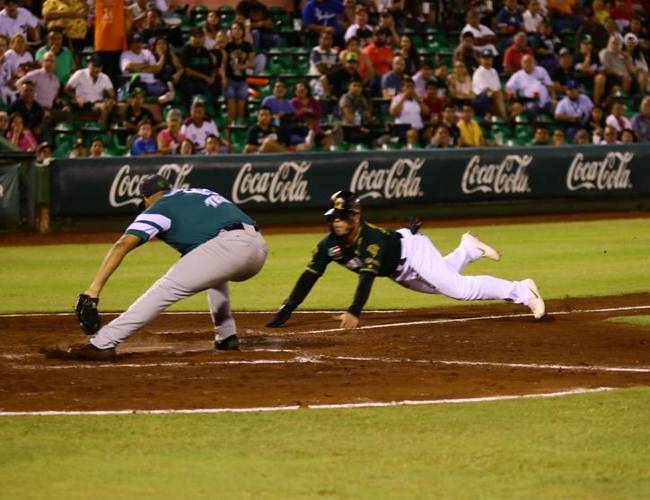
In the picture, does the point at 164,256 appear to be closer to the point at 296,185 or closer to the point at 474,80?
the point at 296,185

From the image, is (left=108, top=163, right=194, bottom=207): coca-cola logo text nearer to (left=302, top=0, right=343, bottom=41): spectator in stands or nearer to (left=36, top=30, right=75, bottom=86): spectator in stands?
(left=36, top=30, right=75, bottom=86): spectator in stands

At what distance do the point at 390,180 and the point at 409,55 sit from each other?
142 inches

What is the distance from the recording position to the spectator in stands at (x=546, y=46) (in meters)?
26.6

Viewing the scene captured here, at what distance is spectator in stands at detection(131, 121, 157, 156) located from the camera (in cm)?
2070

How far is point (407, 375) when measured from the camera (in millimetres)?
9164

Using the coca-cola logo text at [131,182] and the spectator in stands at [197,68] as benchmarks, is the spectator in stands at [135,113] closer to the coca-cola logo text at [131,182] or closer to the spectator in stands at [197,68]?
the coca-cola logo text at [131,182]

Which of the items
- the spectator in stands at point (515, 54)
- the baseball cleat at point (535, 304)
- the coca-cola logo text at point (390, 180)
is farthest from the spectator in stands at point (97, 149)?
the baseball cleat at point (535, 304)

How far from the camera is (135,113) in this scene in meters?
21.4

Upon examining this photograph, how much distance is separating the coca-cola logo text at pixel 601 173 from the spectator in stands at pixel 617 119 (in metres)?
1.11

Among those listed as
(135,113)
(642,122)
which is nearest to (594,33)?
(642,122)

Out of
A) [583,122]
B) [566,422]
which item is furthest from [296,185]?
[566,422]

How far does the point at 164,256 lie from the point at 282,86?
17.3 feet

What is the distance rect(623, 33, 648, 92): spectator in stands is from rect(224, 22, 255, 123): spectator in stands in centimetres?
860

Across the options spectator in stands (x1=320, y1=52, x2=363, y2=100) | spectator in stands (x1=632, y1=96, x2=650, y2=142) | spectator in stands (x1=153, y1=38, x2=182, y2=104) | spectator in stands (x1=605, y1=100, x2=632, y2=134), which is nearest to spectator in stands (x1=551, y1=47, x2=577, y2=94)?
spectator in stands (x1=605, y1=100, x2=632, y2=134)
